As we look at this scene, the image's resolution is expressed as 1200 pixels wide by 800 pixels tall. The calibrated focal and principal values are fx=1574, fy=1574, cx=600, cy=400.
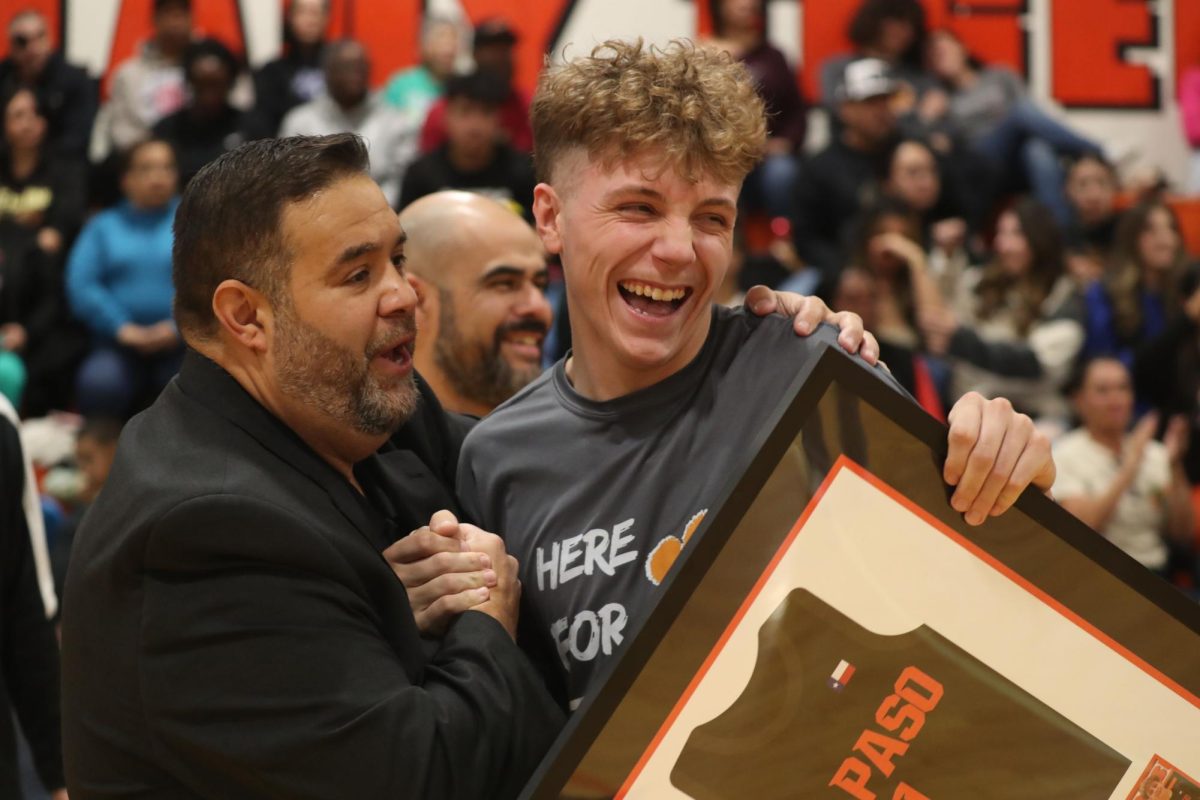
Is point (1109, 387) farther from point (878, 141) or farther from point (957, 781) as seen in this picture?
point (957, 781)

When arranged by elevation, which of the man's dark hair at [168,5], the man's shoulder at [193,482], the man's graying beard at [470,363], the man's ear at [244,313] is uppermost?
the man's ear at [244,313]

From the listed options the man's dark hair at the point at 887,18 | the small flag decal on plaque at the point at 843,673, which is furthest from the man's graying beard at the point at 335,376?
the man's dark hair at the point at 887,18

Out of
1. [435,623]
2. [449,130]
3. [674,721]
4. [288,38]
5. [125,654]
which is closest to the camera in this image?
[674,721]

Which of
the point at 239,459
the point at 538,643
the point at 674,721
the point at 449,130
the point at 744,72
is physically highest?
the point at 744,72

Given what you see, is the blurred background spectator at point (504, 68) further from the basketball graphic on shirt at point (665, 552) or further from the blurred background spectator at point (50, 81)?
the basketball graphic on shirt at point (665, 552)

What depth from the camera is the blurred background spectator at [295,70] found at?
9.53 metres

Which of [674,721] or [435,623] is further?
[435,623]

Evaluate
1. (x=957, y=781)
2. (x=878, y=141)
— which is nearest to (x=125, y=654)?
(x=957, y=781)

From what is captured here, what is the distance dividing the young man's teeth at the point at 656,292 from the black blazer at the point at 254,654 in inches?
22.0

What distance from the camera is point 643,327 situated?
2.44 meters

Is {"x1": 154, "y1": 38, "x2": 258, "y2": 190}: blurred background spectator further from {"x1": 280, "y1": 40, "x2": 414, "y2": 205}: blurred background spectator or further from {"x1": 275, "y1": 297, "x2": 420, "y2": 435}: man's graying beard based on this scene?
{"x1": 275, "y1": 297, "x2": 420, "y2": 435}: man's graying beard

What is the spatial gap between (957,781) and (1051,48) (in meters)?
10.2

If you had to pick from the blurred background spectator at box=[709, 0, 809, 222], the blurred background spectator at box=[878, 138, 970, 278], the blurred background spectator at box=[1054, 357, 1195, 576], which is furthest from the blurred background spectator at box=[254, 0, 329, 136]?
the blurred background spectator at box=[1054, 357, 1195, 576]

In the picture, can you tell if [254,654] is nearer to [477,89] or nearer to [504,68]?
[477,89]
